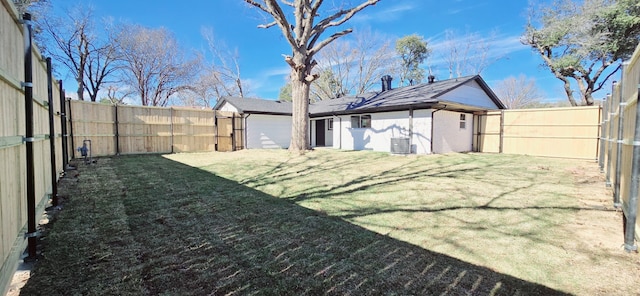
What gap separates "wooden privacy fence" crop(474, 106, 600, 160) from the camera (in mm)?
10055

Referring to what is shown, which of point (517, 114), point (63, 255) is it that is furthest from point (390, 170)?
point (517, 114)

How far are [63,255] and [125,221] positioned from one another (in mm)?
893

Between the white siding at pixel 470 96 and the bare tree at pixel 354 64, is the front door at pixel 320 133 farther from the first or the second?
the bare tree at pixel 354 64

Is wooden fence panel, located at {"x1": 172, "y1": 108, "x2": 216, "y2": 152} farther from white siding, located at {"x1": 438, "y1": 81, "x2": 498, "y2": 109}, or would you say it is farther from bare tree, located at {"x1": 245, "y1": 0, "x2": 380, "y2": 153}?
white siding, located at {"x1": 438, "y1": 81, "x2": 498, "y2": 109}

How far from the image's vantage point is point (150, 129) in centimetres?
1163

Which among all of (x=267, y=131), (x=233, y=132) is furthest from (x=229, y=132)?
(x=267, y=131)

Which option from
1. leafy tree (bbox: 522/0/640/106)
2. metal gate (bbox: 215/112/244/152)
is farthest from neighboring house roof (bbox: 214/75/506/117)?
leafy tree (bbox: 522/0/640/106)

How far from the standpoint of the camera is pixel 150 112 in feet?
38.1

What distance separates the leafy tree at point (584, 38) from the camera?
13766mm

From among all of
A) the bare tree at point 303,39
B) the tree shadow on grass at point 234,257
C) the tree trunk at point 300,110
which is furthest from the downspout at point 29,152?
the tree trunk at point 300,110

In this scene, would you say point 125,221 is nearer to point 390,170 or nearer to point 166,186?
point 166,186

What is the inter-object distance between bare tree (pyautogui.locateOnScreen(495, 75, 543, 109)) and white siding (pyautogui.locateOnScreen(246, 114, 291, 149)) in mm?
28650

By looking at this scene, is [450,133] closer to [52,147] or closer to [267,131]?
[267,131]

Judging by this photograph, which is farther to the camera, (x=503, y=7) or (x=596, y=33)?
(x=503, y=7)
